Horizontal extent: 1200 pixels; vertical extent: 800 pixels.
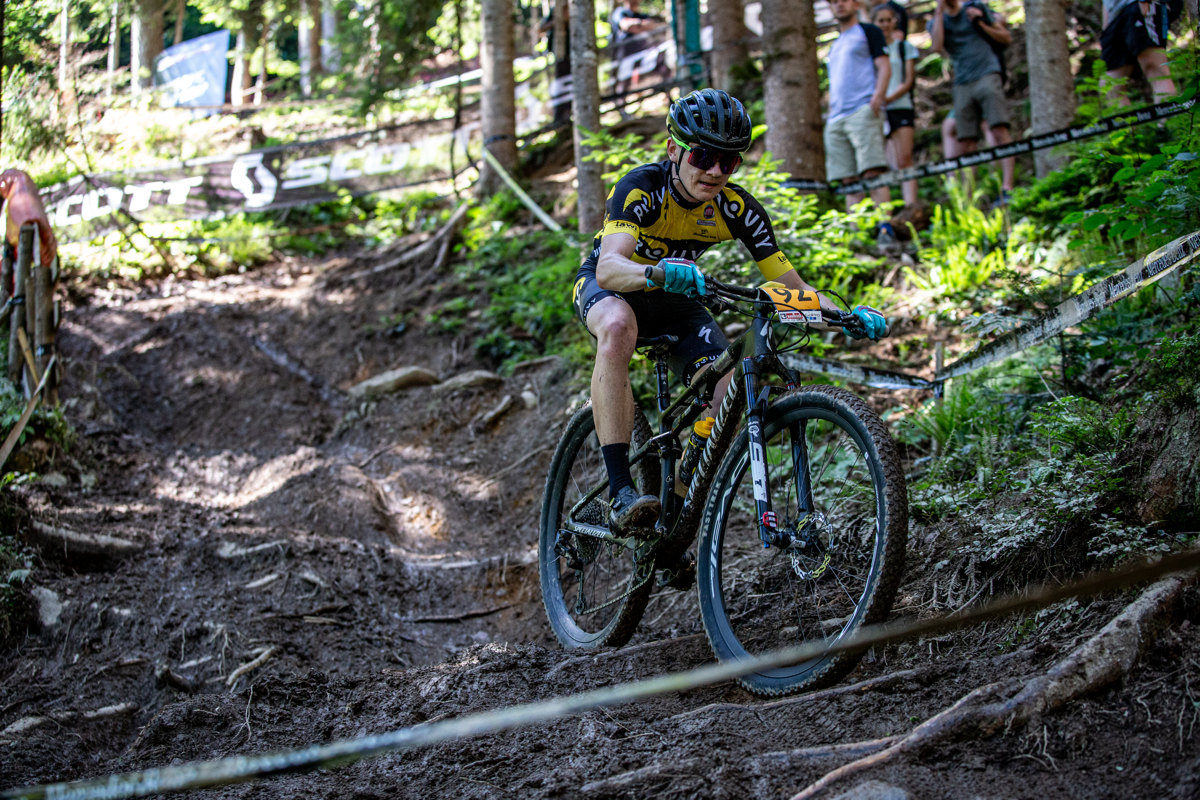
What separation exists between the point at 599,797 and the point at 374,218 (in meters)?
13.7

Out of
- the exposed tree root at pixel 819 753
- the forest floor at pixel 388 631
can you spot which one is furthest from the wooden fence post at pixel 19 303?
the exposed tree root at pixel 819 753

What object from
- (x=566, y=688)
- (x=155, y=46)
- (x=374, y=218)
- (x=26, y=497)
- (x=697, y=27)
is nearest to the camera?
(x=566, y=688)

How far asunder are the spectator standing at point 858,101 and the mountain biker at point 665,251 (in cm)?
438

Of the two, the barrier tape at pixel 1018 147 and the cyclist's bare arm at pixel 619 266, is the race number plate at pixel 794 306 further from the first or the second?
the barrier tape at pixel 1018 147

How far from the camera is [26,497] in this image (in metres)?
5.83

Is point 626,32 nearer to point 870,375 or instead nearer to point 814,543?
point 870,375

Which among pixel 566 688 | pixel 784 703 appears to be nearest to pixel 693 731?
pixel 784 703

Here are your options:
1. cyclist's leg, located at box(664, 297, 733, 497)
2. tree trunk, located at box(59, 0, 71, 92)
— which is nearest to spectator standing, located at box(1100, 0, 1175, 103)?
cyclist's leg, located at box(664, 297, 733, 497)

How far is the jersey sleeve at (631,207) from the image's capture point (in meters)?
3.86

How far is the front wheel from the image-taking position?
298 cm

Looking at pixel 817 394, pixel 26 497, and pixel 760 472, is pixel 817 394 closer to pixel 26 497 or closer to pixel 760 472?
pixel 760 472

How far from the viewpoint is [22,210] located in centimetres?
679

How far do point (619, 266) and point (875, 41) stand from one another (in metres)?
5.81

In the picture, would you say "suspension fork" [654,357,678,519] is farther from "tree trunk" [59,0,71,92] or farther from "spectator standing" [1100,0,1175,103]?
"tree trunk" [59,0,71,92]
